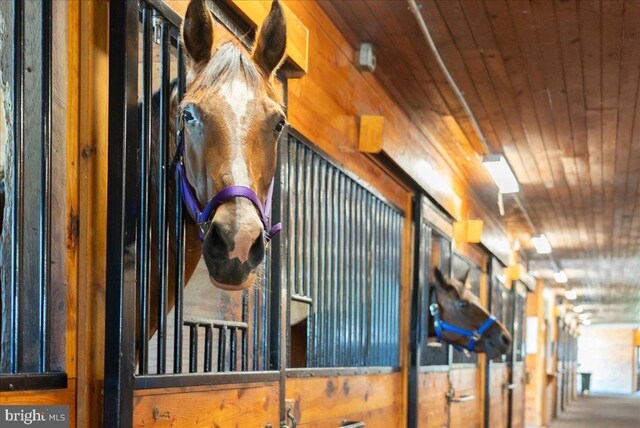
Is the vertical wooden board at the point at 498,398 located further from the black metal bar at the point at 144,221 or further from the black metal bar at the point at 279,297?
the black metal bar at the point at 144,221

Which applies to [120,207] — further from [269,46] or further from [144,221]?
[269,46]

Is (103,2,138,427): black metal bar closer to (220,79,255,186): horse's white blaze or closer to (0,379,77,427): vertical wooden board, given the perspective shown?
(0,379,77,427): vertical wooden board

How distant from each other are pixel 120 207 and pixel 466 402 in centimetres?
616

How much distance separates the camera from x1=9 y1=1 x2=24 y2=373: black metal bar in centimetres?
187

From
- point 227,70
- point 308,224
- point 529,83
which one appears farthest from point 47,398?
point 529,83

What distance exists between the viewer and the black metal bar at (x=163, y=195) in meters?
2.31

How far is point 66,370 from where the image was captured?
1925mm

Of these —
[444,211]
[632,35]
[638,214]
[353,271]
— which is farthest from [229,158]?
[638,214]

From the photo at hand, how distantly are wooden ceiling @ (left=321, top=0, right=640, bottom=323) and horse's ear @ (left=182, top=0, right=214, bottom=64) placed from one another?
1700 millimetres

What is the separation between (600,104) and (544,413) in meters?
10.8

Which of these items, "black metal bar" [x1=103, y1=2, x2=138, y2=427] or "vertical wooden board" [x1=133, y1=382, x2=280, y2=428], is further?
"vertical wooden board" [x1=133, y1=382, x2=280, y2=428]

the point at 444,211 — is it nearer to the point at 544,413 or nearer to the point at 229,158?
the point at 229,158

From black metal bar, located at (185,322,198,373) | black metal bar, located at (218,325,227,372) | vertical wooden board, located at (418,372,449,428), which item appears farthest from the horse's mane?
vertical wooden board, located at (418,372,449,428)

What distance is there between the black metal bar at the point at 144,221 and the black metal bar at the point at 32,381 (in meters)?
0.32
